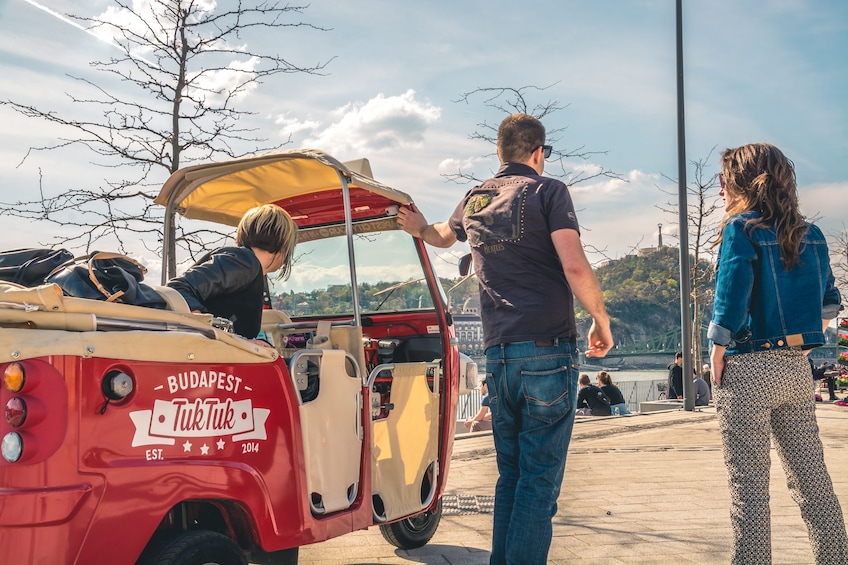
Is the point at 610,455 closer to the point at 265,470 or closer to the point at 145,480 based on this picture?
the point at 265,470

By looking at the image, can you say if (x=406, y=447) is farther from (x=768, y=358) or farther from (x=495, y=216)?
(x=768, y=358)

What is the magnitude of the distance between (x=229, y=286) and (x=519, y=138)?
4.98ft

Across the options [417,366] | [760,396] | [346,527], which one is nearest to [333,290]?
[417,366]

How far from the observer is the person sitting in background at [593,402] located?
1575 centimetres

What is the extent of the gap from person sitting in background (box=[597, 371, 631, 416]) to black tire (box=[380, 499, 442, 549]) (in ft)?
36.3

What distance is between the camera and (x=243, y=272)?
3.81 meters

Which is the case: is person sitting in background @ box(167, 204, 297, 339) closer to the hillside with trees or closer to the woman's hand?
the hillside with trees

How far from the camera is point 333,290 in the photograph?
5.46 metres

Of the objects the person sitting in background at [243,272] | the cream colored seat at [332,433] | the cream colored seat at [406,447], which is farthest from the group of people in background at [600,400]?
the person sitting in background at [243,272]

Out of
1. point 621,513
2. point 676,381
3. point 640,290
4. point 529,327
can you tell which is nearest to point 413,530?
point 621,513

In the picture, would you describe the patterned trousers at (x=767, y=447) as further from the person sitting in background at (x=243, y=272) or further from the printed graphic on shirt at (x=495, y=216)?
the person sitting in background at (x=243, y=272)

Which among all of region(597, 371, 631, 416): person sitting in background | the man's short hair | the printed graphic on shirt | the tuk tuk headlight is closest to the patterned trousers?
the printed graphic on shirt

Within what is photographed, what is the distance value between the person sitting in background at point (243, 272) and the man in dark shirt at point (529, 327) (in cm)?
98

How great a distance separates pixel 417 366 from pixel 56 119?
A: 637 centimetres
